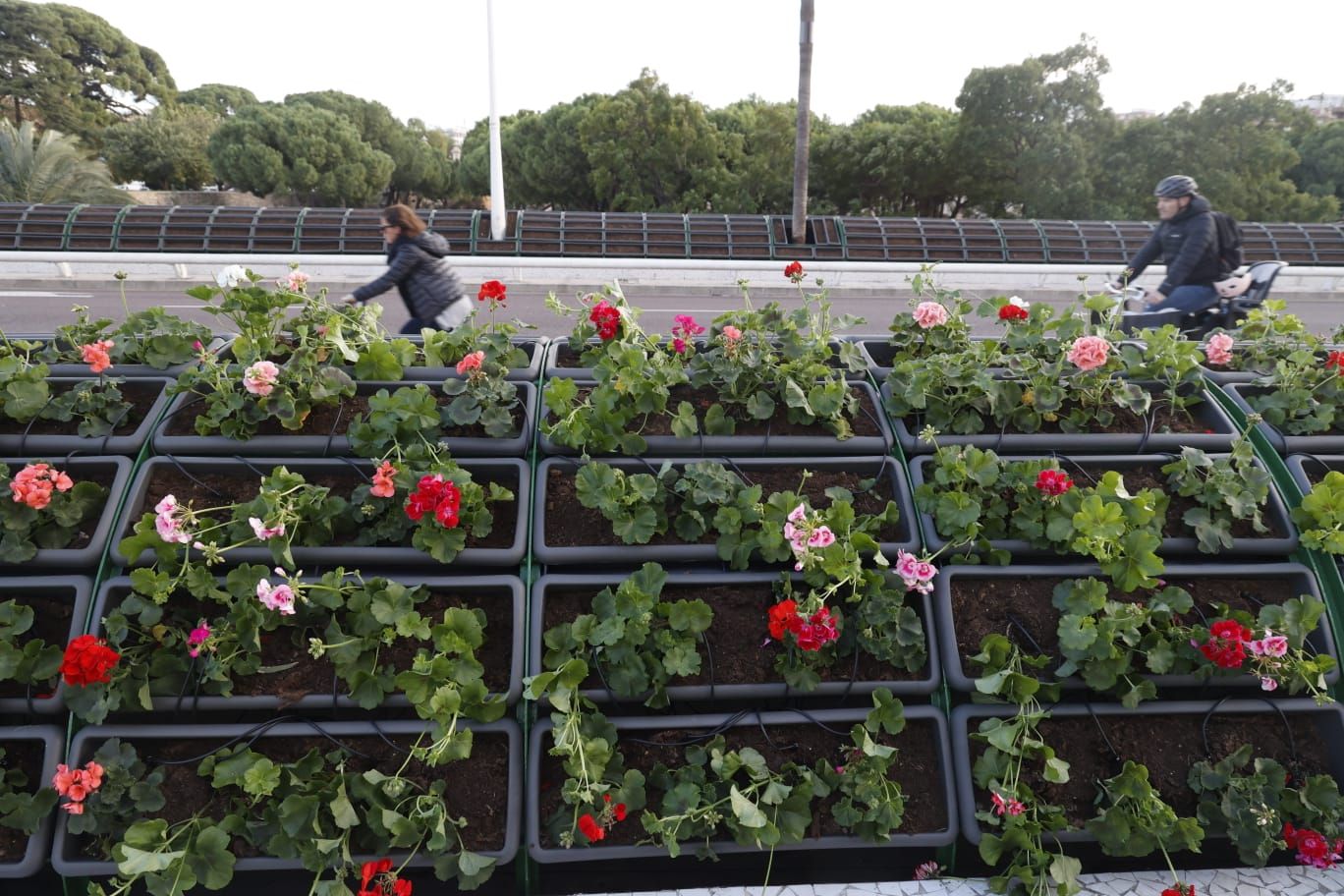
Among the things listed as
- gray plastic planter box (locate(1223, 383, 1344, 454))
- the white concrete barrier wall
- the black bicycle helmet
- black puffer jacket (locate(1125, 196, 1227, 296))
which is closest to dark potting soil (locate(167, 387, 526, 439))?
gray plastic planter box (locate(1223, 383, 1344, 454))

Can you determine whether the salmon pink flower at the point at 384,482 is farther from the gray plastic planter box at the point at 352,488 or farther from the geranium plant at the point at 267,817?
the geranium plant at the point at 267,817

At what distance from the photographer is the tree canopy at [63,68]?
3347 cm

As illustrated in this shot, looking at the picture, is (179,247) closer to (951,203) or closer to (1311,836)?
(1311,836)

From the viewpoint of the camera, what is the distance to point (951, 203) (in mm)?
24781

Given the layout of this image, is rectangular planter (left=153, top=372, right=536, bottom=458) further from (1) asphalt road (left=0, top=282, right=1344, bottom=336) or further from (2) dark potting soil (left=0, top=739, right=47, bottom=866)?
(1) asphalt road (left=0, top=282, right=1344, bottom=336)

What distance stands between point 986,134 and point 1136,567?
21.0 meters

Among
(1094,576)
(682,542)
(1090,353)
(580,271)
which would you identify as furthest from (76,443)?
(580,271)

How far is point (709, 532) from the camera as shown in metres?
2.06

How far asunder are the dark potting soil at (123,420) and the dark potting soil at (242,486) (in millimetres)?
264

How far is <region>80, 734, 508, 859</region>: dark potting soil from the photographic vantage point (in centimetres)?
174

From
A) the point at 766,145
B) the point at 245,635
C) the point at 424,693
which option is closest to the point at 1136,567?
the point at 424,693

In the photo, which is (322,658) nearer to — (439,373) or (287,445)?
(287,445)

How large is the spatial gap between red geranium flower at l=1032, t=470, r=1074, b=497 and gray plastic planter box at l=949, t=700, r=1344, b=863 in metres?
0.54

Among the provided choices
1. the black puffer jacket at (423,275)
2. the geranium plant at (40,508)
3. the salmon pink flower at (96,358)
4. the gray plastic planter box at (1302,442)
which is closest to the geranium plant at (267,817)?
the geranium plant at (40,508)
